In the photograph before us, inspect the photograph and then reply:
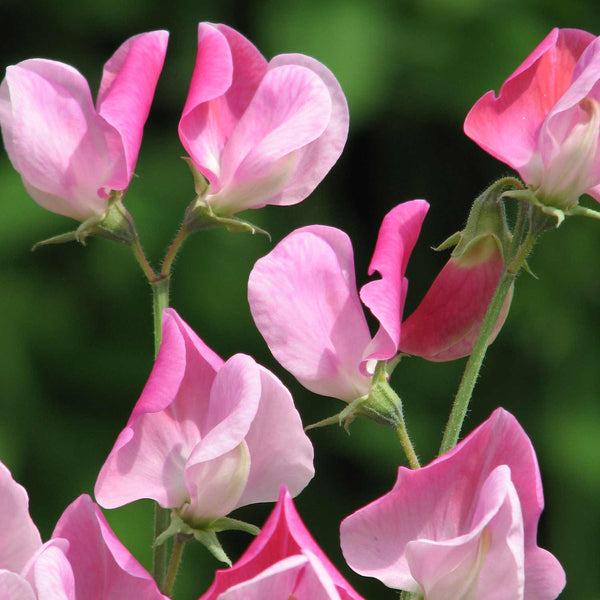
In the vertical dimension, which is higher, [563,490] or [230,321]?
[230,321]

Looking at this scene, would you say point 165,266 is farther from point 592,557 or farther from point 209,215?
point 592,557

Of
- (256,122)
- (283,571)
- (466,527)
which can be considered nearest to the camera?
(283,571)

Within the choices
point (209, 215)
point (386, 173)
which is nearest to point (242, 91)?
point (209, 215)

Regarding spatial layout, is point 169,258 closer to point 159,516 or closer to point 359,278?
point 159,516

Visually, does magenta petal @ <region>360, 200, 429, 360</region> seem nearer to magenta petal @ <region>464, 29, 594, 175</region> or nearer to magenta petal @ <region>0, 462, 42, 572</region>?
magenta petal @ <region>464, 29, 594, 175</region>

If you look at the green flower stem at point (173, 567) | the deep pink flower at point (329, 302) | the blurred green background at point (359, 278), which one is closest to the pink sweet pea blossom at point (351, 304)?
the deep pink flower at point (329, 302)

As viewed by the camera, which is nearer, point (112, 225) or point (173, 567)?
point (173, 567)

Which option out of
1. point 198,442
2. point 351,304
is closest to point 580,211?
point 351,304
